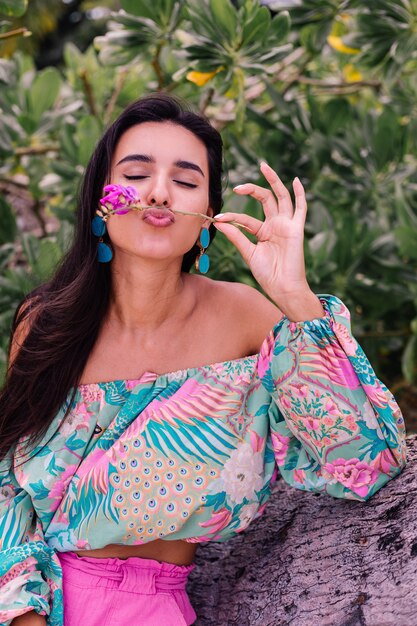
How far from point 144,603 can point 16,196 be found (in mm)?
2488

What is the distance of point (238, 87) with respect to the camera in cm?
257

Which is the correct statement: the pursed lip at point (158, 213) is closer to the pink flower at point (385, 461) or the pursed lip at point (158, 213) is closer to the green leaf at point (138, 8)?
the pink flower at point (385, 461)

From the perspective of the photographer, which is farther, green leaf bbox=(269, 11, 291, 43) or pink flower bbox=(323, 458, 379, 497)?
green leaf bbox=(269, 11, 291, 43)

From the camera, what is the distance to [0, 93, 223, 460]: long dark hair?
188 cm

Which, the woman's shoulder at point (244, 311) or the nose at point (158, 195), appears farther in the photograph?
the woman's shoulder at point (244, 311)

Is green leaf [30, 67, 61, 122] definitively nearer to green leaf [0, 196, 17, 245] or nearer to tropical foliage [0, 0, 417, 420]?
tropical foliage [0, 0, 417, 420]

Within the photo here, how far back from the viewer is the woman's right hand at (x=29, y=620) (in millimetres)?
1718

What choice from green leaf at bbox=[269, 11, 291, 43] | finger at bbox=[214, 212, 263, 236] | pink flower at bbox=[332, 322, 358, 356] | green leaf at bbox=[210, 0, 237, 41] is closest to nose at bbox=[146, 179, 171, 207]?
finger at bbox=[214, 212, 263, 236]

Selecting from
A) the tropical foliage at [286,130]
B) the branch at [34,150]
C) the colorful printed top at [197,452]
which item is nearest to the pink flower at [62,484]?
the colorful printed top at [197,452]

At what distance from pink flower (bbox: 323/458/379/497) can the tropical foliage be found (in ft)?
2.95

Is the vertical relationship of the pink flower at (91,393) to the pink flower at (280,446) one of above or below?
above

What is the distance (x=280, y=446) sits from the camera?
187 cm

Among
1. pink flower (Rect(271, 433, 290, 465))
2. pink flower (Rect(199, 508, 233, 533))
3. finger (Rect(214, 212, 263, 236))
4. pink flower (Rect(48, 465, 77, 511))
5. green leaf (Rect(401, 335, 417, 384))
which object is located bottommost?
green leaf (Rect(401, 335, 417, 384))

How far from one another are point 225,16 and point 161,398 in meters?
1.27
